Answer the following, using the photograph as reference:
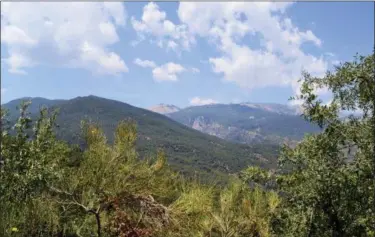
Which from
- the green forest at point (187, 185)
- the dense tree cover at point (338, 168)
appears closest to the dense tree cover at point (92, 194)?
the green forest at point (187, 185)

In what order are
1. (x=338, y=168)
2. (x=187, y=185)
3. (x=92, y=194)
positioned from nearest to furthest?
(x=338, y=168), (x=92, y=194), (x=187, y=185)

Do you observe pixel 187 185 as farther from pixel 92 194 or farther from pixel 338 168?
pixel 338 168

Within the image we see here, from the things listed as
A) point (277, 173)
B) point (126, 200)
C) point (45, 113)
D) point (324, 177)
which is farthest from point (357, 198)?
point (45, 113)

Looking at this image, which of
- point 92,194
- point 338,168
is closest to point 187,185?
point 92,194

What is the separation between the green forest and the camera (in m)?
11.6

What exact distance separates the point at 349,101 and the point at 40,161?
10584 mm

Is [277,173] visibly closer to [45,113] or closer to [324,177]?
[324,177]

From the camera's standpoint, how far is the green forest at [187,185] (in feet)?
37.9

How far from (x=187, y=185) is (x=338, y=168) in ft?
36.7

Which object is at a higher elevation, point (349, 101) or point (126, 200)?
point (349, 101)

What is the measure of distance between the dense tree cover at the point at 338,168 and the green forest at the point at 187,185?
0.03 meters

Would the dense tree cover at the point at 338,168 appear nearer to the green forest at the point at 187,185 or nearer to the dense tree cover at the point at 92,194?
the green forest at the point at 187,185

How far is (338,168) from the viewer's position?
11.4 metres

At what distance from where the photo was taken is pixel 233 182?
81.1 ft
